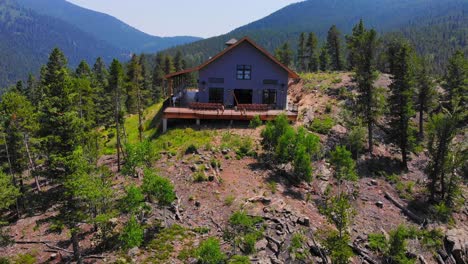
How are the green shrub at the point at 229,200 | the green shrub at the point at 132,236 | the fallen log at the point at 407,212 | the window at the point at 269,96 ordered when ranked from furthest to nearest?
the window at the point at 269,96
the fallen log at the point at 407,212
the green shrub at the point at 229,200
the green shrub at the point at 132,236

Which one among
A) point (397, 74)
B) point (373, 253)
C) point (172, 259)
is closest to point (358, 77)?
point (397, 74)

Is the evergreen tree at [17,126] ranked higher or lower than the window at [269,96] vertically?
lower

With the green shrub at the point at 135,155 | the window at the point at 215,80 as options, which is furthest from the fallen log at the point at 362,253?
the window at the point at 215,80

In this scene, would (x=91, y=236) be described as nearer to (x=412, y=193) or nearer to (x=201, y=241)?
(x=201, y=241)

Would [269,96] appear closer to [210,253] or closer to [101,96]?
[210,253]

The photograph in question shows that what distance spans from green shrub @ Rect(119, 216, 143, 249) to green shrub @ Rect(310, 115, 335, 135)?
20.5 m

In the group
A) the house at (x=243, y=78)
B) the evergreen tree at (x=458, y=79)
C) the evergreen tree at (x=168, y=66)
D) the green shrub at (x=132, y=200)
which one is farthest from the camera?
the evergreen tree at (x=168, y=66)

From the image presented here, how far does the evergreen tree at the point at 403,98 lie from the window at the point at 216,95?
55.6ft

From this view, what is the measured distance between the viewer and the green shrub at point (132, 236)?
672 inches

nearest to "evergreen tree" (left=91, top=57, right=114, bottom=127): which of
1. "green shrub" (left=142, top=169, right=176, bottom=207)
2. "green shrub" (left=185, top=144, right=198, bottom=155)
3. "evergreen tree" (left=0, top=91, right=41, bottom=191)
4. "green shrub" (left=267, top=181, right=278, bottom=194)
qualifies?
"evergreen tree" (left=0, top=91, right=41, bottom=191)

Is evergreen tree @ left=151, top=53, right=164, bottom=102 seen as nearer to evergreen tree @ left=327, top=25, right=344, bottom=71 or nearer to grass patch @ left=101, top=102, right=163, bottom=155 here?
grass patch @ left=101, top=102, right=163, bottom=155

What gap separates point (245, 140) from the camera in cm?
2906

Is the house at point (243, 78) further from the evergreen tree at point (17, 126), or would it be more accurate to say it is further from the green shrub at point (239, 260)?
the green shrub at point (239, 260)

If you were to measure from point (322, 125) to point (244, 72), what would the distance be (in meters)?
10.2
